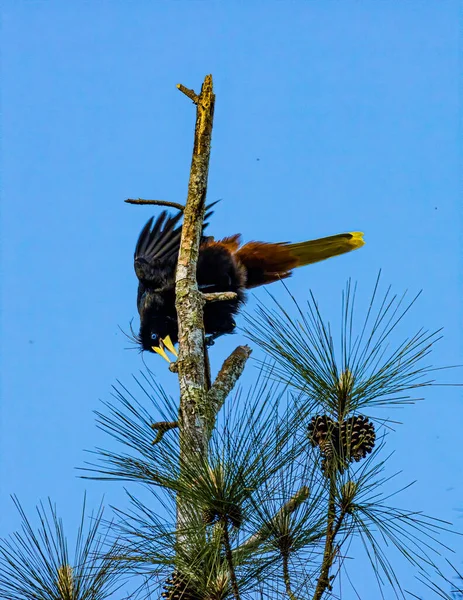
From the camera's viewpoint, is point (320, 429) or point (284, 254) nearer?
point (320, 429)

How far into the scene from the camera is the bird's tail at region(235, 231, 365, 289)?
525cm

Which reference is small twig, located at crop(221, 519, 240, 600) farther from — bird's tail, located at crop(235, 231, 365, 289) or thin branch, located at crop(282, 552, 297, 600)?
bird's tail, located at crop(235, 231, 365, 289)

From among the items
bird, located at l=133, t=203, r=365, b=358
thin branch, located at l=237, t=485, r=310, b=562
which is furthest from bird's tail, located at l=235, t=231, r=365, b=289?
thin branch, located at l=237, t=485, r=310, b=562

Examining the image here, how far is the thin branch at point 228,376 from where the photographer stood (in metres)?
2.94

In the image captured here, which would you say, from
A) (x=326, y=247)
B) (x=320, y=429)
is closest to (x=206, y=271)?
(x=326, y=247)

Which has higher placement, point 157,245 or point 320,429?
point 157,245

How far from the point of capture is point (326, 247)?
5.57 meters

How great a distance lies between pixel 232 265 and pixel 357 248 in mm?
1031

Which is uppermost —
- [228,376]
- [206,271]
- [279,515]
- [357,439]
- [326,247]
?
[326,247]

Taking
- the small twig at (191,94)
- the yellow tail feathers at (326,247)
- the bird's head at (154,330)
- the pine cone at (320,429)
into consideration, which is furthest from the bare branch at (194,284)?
the yellow tail feathers at (326,247)

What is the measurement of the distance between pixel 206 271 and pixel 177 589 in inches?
118

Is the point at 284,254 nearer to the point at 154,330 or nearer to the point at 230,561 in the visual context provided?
the point at 154,330

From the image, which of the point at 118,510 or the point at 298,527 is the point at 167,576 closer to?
the point at 118,510

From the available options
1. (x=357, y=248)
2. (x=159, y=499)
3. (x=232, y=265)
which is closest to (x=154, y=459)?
(x=159, y=499)
